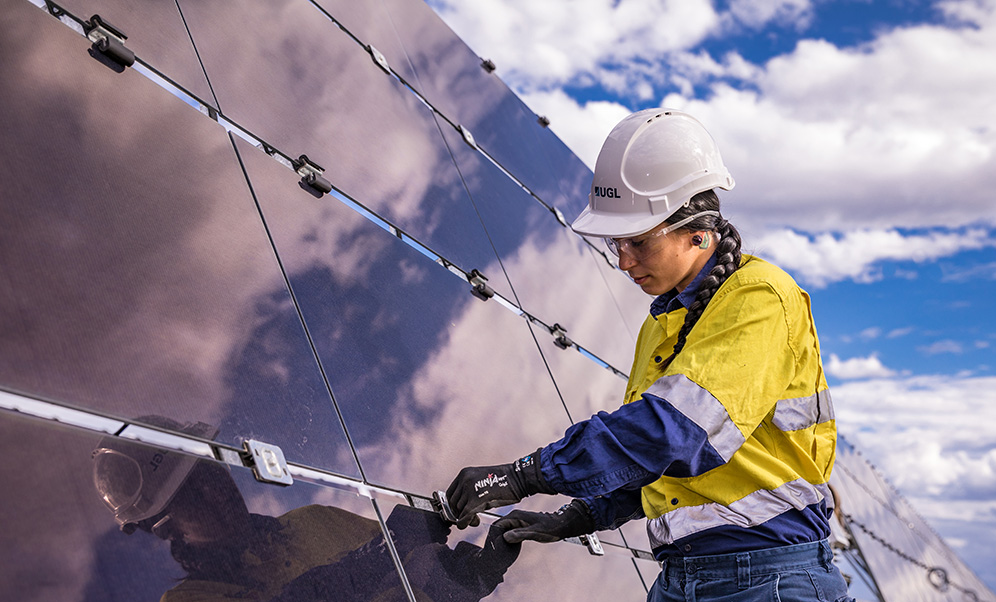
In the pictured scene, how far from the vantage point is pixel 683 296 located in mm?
2688

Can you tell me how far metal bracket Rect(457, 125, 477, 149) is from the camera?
181 inches

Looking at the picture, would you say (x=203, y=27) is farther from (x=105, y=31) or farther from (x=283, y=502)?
(x=283, y=502)

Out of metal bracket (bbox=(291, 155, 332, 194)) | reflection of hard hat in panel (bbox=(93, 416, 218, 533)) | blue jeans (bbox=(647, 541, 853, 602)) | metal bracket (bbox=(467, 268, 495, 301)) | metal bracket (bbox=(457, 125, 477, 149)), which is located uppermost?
metal bracket (bbox=(457, 125, 477, 149))

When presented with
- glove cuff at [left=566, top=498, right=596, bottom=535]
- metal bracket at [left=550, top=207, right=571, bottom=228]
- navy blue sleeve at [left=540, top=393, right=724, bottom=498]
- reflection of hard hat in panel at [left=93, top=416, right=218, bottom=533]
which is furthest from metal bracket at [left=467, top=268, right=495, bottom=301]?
metal bracket at [left=550, top=207, right=571, bottom=228]

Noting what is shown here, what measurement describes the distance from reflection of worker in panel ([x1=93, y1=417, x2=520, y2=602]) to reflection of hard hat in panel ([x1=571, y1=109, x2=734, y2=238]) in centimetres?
116

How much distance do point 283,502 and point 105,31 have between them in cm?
131

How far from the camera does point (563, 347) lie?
161 inches

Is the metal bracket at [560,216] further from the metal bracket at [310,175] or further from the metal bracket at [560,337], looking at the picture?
→ the metal bracket at [310,175]

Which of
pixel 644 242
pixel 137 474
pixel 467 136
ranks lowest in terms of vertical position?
pixel 137 474

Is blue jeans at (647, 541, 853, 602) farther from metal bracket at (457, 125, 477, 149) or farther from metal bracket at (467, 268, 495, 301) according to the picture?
metal bracket at (457, 125, 477, 149)

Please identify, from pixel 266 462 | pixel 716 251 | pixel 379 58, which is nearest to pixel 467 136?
pixel 379 58

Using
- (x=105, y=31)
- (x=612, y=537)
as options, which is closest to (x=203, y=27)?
(x=105, y=31)

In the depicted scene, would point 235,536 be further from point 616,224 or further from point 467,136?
point 467,136

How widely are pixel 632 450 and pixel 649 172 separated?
3.12 feet
